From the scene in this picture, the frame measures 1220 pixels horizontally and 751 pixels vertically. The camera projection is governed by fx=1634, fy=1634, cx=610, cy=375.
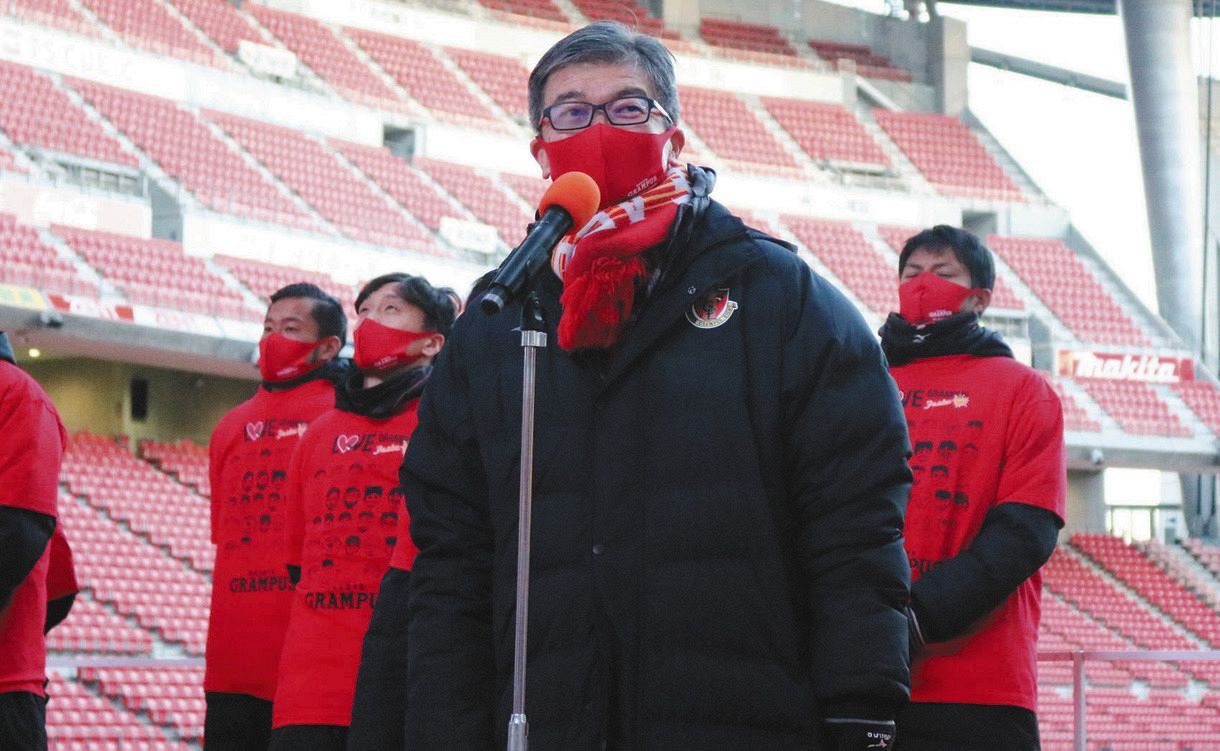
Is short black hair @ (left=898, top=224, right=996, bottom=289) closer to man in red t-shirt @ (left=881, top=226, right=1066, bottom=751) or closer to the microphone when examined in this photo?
man in red t-shirt @ (left=881, top=226, right=1066, bottom=751)

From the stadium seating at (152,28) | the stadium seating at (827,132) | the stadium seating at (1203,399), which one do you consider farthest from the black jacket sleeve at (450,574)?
the stadium seating at (827,132)

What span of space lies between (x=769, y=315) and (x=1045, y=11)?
1295 inches

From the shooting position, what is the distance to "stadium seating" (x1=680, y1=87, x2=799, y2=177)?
2944 cm

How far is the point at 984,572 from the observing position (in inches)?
126

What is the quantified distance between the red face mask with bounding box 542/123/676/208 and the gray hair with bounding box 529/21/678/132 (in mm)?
89

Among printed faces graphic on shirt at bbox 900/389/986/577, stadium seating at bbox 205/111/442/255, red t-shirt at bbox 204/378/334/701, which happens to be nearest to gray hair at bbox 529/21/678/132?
printed faces graphic on shirt at bbox 900/389/986/577

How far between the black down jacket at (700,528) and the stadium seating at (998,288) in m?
25.0

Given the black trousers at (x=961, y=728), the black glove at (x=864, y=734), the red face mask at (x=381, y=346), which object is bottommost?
the black trousers at (x=961, y=728)

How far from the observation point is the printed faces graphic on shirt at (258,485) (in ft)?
16.0

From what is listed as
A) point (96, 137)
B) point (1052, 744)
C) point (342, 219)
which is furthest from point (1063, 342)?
point (1052, 744)

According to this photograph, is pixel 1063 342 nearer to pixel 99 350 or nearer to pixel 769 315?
pixel 99 350

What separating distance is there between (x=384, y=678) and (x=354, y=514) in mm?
1047

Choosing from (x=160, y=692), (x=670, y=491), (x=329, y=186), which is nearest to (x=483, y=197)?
(x=329, y=186)

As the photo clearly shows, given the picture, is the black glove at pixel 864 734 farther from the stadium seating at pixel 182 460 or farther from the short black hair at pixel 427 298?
the stadium seating at pixel 182 460
